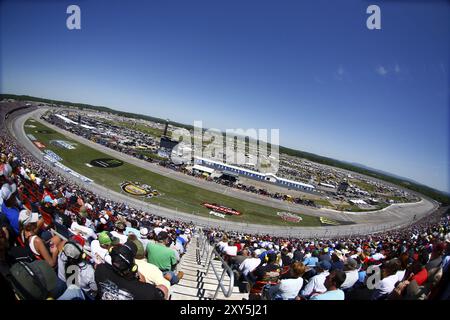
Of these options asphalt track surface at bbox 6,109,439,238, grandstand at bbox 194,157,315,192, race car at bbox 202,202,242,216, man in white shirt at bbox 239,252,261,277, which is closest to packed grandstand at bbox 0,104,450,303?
man in white shirt at bbox 239,252,261,277

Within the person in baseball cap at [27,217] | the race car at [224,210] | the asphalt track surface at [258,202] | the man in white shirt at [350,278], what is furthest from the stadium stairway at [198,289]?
the race car at [224,210]

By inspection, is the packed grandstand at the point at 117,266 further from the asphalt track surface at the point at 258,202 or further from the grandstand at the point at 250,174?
the grandstand at the point at 250,174

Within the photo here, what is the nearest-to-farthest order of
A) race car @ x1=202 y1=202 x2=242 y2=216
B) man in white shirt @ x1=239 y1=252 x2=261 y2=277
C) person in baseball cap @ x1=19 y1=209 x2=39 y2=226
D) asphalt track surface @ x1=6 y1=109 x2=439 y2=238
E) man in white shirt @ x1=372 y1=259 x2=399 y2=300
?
man in white shirt @ x1=372 y1=259 x2=399 y2=300 → person in baseball cap @ x1=19 y1=209 x2=39 y2=226 → man in white shirt @ x1=239 y1=252 x2=261 y2=277 → asphalt track surface @ x1=6 y1=109 x2=439 y2=238 → race car @ x1=202 y1=202 x2=242 y2=216

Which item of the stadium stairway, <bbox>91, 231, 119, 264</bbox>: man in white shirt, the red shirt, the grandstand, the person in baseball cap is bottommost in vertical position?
the grandstand

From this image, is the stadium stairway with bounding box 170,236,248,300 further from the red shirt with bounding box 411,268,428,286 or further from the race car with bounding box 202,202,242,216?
the race car with bounding box 202,202,242,216
